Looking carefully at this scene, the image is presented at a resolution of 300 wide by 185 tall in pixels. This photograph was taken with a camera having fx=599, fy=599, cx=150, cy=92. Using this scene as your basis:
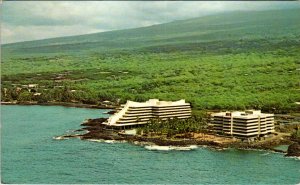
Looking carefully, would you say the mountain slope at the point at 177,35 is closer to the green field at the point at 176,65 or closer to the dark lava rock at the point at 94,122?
the green field at the point at 176,65

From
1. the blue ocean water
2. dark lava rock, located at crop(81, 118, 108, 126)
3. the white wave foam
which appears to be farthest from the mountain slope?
the white wave foam

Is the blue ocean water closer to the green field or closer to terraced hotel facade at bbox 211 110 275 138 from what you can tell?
terraced hotel facade at bbox 211 110 275 138

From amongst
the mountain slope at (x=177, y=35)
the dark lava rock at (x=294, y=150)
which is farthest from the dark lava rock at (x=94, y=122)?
the dark lava rock at (x=294, y=150)

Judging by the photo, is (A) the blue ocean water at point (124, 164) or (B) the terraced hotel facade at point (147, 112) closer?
(A) the blue ocean water at point (124, 164)

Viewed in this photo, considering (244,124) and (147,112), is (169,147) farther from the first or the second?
(147,112)

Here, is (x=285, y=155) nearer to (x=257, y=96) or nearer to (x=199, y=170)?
(x=199, y=170)
